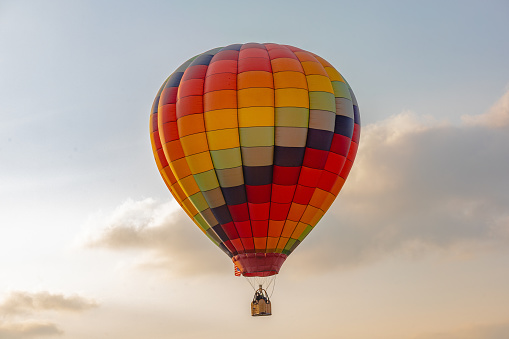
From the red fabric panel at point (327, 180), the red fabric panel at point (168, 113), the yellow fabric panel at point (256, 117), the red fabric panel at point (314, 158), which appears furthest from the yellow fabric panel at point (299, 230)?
the red fabric panel at point (168, 113)

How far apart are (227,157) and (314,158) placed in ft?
8.86

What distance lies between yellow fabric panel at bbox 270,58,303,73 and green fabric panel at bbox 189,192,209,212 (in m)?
4.56

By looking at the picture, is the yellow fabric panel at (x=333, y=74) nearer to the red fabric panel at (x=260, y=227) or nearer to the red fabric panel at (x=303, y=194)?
the red fabric panel at (x=303, y=194)

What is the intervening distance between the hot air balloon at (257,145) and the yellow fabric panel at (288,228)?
0.03 metres

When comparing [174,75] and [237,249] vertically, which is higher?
[174,75]

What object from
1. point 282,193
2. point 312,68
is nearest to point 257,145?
point 282,193

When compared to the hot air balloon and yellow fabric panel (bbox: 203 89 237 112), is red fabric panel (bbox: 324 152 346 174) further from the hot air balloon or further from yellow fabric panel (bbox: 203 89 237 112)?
yellow fabric panel (bbox: 203 89 237 112)

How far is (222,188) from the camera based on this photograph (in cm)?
2317

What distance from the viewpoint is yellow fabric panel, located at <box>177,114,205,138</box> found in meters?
23.0

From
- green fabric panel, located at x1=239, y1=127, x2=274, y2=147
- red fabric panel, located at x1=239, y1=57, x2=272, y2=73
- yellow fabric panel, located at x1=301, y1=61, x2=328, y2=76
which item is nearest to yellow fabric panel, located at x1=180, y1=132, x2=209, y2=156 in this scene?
green fabric panel, located at x1=239, y1=127, x2=274, y2=147

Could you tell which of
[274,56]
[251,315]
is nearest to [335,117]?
[274,56]

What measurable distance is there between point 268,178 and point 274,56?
3930mm

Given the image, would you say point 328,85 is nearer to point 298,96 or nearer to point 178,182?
point 298,96

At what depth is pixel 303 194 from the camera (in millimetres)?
23406
